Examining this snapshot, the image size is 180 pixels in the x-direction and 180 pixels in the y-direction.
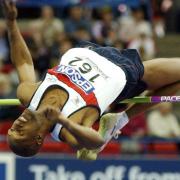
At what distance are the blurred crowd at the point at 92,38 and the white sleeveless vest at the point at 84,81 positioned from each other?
4.58 metres

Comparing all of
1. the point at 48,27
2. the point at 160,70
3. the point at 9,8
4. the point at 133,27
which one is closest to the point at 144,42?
the point at 133,27

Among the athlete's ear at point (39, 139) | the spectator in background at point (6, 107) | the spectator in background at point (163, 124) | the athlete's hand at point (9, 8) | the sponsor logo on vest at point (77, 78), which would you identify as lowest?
the spectator in background at point (163, 124)

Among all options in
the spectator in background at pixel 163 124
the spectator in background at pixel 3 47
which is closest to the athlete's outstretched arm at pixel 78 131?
the spectator in background at pixel 163 124

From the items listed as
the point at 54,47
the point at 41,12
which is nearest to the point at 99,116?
the point at 54,47

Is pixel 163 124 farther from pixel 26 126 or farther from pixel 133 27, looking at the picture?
pixel 26 126

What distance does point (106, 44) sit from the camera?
15875 mm

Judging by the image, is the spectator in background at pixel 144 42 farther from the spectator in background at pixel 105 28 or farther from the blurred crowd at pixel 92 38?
the spectator in background at pixel 105 28

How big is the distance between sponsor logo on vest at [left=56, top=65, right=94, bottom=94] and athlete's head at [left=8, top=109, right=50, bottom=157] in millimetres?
574

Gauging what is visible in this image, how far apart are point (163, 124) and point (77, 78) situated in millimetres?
5196

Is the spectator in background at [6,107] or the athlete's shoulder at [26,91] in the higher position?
the athlete's shoulder at [26,91]

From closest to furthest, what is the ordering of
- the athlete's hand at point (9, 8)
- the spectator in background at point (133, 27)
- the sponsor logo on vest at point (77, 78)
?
the sponsor logo on vest at point (77, 78)
the athlete's hand at point (9, 8)
the spectator in background at point (133, 27)

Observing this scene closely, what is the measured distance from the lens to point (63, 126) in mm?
9047

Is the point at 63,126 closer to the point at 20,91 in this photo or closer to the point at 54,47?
the point at 20,91

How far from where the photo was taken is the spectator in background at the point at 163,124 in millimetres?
14766
